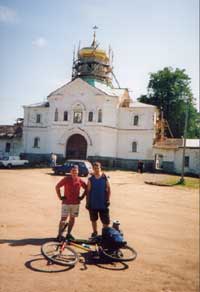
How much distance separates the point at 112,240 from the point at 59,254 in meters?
1.18

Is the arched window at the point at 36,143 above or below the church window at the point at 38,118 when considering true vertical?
below

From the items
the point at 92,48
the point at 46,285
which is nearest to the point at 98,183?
the point at 46,285

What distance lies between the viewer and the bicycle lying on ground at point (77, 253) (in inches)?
266

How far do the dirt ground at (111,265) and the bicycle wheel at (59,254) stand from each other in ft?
0.45

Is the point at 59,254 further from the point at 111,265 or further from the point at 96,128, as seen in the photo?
the point at 96,128

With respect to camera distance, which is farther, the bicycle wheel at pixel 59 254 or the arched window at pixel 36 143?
the arched window at pixel 36 143

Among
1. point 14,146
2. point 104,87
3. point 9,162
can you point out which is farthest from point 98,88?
point 14,146

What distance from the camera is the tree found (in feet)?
182

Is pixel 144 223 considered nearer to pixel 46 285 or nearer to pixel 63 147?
pixel 46 285

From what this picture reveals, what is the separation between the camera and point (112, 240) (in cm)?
724

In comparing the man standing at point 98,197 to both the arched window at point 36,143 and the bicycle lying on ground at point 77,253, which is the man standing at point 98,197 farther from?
the arched window at point 36,143

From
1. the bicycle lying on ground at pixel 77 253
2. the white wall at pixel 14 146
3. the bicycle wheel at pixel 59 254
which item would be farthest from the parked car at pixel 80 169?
the bicycle wheel at pixel 59 254

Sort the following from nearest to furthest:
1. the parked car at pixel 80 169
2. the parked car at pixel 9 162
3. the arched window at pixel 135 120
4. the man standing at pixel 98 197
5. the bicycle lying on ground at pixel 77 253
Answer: the bicycle lying on ground at pixel 77 253
the man standing at pixel 98 197
the parked car at pixel 80 169
the parked car at pixel 9 162
the arched window at pixel 135 120

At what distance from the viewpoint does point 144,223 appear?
1127 centimetres
